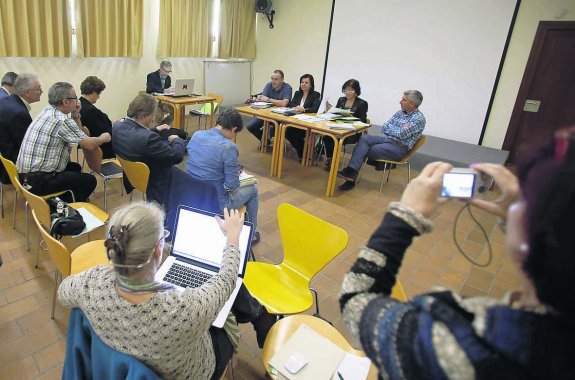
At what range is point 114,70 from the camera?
19.9ft

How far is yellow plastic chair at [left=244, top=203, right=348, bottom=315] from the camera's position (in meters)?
1.89

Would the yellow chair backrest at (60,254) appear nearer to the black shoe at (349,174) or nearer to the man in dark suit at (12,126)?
the man in dark suit at (12,126)

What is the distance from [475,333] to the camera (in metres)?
0.52

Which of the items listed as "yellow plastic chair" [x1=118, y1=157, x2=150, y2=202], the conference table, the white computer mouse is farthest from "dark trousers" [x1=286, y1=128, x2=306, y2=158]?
the white computer mouse

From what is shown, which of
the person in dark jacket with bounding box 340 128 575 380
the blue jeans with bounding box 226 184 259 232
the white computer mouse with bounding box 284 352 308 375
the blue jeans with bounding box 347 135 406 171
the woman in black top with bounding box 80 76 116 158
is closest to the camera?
the person in dark jacket with bounding box 340 128 575 380

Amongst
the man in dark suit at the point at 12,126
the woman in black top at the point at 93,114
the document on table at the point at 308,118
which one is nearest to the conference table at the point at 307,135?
the document on table at the point at 308,118

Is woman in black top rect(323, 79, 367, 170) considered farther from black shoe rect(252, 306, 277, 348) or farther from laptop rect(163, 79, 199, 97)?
black shoe rect(252, 306, 277, 348)

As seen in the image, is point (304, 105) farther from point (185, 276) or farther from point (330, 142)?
point (185, 276)

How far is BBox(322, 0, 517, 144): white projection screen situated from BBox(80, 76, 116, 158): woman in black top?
454 cm

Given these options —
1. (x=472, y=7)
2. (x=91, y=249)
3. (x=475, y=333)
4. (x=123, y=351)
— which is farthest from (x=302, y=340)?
(x=472, y=7)

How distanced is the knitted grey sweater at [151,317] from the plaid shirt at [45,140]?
6.18 feet

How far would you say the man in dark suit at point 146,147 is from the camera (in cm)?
268

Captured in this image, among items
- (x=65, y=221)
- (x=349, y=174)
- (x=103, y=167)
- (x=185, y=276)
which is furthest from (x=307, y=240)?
(x=349, y=174)

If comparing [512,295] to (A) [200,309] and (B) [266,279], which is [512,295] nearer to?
(A) [200,309]
